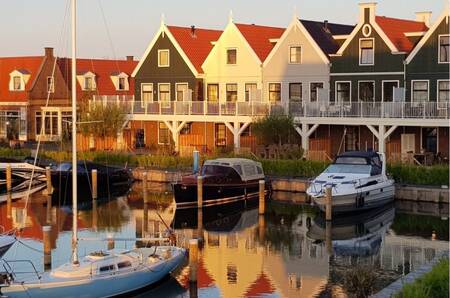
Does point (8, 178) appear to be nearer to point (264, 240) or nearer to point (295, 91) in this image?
point (295, 91)

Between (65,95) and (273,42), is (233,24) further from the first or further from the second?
(65,95)

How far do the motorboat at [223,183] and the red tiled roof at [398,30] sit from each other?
12480mm

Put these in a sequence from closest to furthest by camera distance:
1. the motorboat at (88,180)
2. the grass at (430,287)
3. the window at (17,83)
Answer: the grass at (430,287) → the motorboat at (88,180) → the window at (17,83)

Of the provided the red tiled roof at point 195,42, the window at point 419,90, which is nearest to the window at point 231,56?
the red tiled roof at point 195,42

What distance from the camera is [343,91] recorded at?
165 feet

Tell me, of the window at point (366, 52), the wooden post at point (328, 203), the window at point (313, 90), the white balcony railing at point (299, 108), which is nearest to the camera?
the wooden post at point (328, 203)

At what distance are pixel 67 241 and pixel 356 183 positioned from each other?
43.1ft

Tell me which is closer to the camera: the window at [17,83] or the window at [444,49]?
the window at [444,49]

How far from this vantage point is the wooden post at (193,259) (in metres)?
23.5

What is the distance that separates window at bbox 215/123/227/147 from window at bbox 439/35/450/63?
52.0 feet

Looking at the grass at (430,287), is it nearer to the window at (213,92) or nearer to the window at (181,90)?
the window at (213,92)

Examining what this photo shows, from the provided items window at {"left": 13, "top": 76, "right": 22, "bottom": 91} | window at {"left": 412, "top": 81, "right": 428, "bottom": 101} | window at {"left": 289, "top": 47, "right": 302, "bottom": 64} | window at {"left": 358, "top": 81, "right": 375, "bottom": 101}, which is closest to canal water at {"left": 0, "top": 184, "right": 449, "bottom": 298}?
window at {"left": 412, "top": 81, "right": 428, "bottom": 101}

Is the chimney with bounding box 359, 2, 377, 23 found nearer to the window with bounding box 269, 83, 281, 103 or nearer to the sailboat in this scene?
the window with bounding box 269, 83, 281, 103

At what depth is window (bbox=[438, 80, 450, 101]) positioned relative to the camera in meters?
45.9
